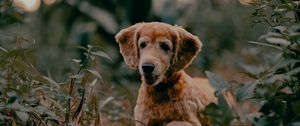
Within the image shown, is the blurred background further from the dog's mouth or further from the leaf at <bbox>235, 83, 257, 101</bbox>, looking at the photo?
the leaf at <bbox>235, 83, 257, 101</bbox>

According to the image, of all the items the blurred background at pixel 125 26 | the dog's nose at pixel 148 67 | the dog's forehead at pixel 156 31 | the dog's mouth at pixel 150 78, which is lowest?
the dog's mouth at pixel 150 78

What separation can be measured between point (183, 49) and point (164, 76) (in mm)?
294

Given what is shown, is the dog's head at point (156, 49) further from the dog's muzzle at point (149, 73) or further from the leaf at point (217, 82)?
the leaf at point (217, 82)

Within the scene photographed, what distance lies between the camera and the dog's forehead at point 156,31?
19.2ft

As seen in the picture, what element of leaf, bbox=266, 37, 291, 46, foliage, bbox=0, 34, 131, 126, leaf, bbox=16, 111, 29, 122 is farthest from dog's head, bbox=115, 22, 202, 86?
leaf, bbox=266, 37, 291, 46

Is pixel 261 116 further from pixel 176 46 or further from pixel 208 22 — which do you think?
pixel 208 22

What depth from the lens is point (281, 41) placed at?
4031mm

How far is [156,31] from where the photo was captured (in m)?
5.85

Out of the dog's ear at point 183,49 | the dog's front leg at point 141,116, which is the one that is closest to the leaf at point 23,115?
the dog's front leg at point 141,116

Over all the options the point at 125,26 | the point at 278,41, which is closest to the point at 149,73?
the point at 278,41

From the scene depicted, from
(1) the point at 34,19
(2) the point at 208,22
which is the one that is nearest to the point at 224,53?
(2) the point at 208,22

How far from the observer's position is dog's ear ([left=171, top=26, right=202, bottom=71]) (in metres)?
5.97

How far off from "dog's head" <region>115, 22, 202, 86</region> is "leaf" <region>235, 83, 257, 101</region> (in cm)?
169

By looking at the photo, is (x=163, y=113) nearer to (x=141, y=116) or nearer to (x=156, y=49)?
(x=141, y=116)
